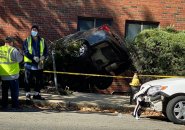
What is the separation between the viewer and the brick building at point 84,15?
16.0 m

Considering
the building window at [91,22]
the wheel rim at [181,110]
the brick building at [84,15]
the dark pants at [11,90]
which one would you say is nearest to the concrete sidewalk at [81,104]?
the dark pants at [11,90]

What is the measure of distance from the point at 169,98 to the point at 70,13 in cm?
698

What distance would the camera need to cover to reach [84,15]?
53.3ft

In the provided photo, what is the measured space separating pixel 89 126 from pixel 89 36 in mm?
5462

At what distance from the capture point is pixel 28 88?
37.9 feet

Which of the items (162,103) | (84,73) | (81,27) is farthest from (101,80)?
(162,103)

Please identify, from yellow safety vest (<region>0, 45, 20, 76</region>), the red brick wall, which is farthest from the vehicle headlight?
the red brick wall

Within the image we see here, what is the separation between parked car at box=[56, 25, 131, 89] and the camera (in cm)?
1404

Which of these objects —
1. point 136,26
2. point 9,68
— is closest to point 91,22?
point 136,26

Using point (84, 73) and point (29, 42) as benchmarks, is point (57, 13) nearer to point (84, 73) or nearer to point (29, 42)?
point (84, 73)

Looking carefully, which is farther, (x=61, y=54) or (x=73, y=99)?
(x=61, y=54)

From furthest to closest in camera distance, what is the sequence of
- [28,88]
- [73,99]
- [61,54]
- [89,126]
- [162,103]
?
[61,54], [73,99], [28,88], [162,103], [89,126]

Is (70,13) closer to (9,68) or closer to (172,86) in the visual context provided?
(9,68)

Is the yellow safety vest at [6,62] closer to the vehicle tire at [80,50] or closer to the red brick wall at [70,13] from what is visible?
the vehicle tire at [80,50]
